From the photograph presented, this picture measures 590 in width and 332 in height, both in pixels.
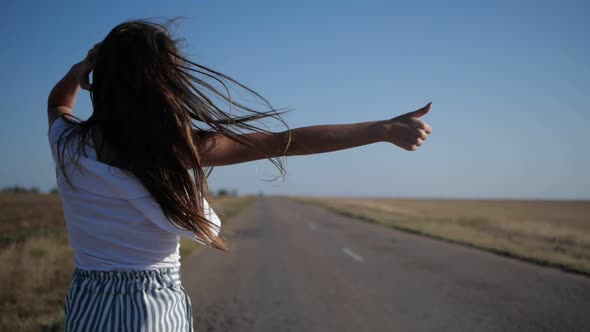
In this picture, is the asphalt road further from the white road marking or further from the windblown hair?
the windblown hair

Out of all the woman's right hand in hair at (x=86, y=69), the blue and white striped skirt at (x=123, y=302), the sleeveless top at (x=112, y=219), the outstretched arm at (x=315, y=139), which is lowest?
the blue and white striped skirt at (x=123, y=302)

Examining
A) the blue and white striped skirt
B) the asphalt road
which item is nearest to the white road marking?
the asphalt road

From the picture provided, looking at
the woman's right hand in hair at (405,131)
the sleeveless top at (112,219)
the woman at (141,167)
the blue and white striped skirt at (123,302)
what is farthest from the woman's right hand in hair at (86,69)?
the woman's right hand in hair at (405,131)

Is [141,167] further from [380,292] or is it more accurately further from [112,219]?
[380,292]

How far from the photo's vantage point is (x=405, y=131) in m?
1.57

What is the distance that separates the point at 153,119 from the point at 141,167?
0.54ft

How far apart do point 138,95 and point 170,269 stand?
589 mm

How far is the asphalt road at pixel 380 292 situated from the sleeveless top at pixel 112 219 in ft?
12.5

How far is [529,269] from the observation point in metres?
8.88

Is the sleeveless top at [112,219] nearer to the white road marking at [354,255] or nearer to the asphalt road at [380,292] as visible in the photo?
the asphalt road at [380,292]

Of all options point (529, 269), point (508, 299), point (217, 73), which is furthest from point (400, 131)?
point (529, 269)

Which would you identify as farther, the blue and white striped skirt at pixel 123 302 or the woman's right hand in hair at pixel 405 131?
the woman's right hand in hair at pixel 405 131

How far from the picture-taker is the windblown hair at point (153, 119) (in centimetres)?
137

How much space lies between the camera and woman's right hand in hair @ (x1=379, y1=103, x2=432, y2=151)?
156cm
